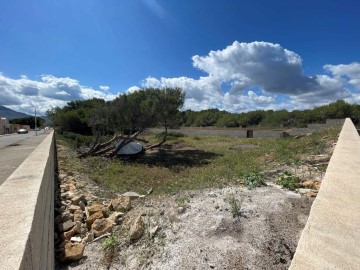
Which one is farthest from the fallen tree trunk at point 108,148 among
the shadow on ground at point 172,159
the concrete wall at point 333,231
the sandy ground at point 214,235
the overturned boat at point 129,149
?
the concrete wall at point 333,231

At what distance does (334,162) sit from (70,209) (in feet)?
17.1

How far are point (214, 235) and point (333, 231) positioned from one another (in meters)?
1.79

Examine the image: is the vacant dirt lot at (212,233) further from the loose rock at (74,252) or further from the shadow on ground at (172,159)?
the shadow on ground at (172,159)

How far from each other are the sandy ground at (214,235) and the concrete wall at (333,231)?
2.50 feet

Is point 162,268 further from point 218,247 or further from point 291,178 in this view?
point 291,178

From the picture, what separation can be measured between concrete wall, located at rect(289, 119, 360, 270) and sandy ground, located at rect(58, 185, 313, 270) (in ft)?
2.50

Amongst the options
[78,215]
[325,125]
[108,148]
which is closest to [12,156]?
[78,215]

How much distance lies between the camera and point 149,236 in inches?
161

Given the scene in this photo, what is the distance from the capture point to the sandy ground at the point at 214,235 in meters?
3.26

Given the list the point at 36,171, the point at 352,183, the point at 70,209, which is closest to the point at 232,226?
the point at 352,183

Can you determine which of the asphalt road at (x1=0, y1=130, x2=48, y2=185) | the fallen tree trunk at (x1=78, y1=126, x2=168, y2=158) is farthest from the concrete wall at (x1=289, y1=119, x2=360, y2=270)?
the fallen tree trunk at (x1=78, y1=126, x2=168, y2=158)

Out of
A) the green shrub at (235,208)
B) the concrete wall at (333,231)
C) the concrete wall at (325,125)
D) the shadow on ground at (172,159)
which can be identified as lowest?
the shadow on ground at (172,159)

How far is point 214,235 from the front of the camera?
3729mm

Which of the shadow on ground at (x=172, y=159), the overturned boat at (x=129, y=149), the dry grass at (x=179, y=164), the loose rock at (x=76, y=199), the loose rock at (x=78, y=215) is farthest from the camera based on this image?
the overturned boat at (x=129, y=149)
